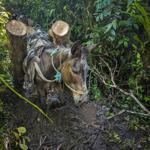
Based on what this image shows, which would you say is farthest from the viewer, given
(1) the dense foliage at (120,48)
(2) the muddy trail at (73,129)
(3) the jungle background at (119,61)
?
(1) the dense foliage at (120,48)

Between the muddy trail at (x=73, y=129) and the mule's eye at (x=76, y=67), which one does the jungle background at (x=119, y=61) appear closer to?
the muddy trail at (x=73, y=129)

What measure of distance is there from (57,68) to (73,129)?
77 cm

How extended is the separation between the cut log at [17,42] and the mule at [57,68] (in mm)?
99

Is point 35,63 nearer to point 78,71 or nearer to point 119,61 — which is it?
point 78,71

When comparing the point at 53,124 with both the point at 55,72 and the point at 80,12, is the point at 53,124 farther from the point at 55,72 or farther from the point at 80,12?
the point at 80,12

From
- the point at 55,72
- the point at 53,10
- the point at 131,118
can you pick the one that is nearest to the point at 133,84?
the point at 131,118

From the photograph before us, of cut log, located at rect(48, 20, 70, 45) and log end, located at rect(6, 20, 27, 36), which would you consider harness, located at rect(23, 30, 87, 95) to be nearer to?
cut log, located at rect(48, 20, 70, 45)

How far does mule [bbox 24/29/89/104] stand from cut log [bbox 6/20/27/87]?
99 mm

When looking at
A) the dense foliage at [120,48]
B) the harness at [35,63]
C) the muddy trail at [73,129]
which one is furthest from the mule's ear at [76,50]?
the dense foliage at [120,48]

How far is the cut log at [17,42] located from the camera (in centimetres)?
318

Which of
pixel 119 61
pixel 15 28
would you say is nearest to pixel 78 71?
pixel 15 28

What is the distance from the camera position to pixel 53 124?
353 cm

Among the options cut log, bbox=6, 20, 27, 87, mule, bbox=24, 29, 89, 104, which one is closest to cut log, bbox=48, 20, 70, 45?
mule, bbox=24, 29, 89, 104

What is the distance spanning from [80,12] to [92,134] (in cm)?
303
